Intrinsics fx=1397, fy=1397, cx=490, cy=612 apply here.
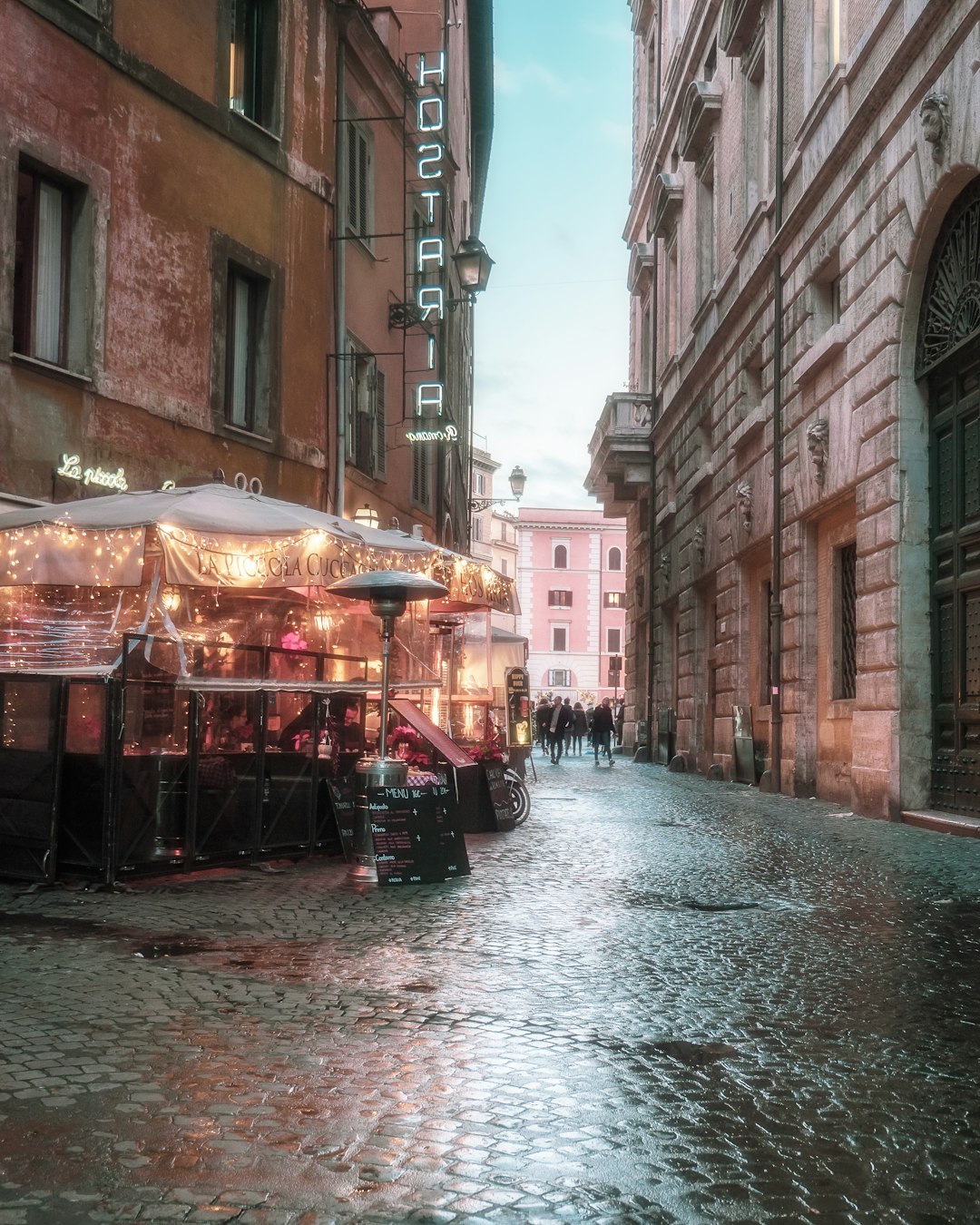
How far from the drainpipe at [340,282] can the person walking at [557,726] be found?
14882mm

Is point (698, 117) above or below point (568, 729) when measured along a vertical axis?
above

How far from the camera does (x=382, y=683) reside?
10859 mm

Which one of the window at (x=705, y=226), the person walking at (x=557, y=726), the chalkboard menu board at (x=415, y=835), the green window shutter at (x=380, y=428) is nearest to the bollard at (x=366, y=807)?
the chalkboard menu board at (x=415, y=835)

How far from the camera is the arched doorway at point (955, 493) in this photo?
13.7m

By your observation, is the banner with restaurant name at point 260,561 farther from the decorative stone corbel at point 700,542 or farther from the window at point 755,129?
the decorative stone corbel at point 700,542

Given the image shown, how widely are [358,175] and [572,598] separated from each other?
221 feet

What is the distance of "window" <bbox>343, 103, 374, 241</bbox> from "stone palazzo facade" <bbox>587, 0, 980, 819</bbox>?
20.5ft

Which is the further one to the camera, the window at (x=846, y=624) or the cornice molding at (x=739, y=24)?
the cornice molding at (x=739, y=24)

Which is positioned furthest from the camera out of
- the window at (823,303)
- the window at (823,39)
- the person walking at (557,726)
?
the person walking at (557,726)

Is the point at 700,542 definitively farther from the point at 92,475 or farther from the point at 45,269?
the point at 45,269

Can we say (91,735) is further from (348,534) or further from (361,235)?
(361,235)

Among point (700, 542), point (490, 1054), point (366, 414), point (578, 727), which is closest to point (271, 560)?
point (490, 1054)

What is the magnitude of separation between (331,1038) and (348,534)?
701cm

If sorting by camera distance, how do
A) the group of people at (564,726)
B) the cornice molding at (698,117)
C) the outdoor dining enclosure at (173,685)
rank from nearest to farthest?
the outdoor dining enclosure at (173,685) < the cornice molding at (698,117) < the group of people at (564,726)
